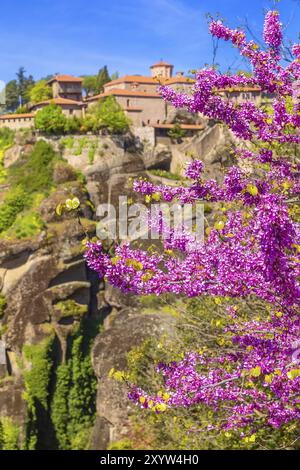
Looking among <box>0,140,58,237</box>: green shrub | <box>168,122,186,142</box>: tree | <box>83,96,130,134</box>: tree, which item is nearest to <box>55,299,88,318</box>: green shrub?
<box>0,140,58,237</box>: green shrub

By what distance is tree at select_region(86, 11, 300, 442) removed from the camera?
6.20m

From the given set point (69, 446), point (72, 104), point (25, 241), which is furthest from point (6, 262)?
point (72, 104)

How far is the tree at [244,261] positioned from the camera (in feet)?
20.3

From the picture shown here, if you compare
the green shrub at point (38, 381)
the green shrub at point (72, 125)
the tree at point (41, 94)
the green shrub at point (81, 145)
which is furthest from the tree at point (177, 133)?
the green shrub at point (38, 381)

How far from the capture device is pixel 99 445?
88.0 feet

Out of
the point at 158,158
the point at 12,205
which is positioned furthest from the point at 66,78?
the point at 12,205

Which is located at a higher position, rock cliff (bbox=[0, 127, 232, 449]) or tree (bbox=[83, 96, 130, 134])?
tree (bbox=[83, 96, 130, 134])

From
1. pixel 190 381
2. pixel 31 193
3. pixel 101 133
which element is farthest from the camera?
pixel 101 133

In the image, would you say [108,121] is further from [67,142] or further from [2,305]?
[2,305]

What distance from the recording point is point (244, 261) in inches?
280

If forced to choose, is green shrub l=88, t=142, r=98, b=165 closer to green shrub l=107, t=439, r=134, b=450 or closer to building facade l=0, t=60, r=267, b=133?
building facade l=0, t=60, r=267, b=133

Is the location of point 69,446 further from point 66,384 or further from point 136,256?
point 136,256
